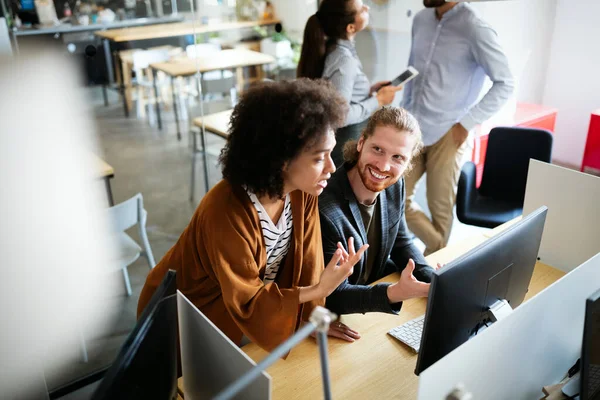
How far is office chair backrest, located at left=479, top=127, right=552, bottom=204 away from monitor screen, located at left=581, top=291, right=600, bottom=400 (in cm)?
194

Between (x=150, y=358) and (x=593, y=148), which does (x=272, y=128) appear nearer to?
(x=150, y=358)

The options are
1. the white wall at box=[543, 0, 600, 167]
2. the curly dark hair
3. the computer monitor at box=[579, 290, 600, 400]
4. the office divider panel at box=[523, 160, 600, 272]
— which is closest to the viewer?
the computer monitor at box=[579, 290, 600, 400]

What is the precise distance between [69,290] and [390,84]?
1.95m

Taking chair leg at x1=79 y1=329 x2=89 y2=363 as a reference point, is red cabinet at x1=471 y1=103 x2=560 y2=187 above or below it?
above

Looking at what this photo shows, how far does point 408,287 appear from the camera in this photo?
144 cm

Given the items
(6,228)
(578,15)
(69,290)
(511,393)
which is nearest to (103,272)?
(69,290)

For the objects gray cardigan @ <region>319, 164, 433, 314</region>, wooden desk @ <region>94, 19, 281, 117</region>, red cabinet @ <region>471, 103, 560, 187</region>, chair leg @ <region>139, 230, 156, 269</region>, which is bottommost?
chair leg @ <region>139, 230, 156, 269</region>

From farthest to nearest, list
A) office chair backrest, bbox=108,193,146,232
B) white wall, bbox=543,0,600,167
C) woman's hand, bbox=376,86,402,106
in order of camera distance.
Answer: white wall, bbox=543,0,600,167
woman's hand, bbox=376,86,402,106
office chair backrest, bbox=108,193,146,232

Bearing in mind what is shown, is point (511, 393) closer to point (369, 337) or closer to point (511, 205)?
point (369, 337)

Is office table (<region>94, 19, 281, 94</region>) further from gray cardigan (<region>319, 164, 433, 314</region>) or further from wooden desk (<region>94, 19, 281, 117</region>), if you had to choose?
gray cardigan (<region>319, 164, 433, 314</region>)

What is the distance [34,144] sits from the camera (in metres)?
2.14

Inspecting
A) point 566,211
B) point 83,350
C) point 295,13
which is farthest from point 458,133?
point 83,350

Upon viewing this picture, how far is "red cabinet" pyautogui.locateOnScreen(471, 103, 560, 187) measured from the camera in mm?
4168

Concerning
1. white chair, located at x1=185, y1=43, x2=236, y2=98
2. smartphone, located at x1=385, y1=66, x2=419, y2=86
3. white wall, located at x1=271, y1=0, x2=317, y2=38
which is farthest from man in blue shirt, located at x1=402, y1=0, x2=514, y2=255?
white chair, located at x1=185, y1=43, x2=236, y2=98
